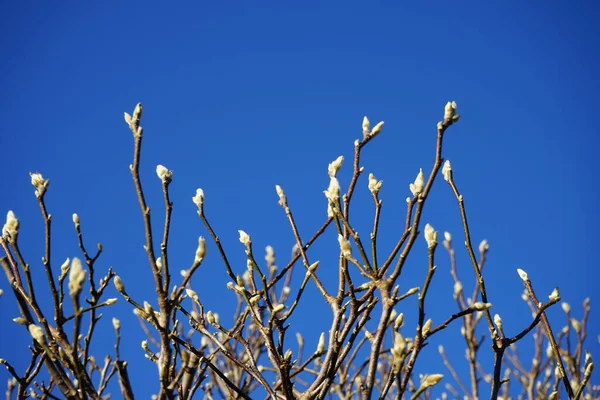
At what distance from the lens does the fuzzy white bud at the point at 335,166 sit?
8.26 ft

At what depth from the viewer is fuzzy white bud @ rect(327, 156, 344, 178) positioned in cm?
252

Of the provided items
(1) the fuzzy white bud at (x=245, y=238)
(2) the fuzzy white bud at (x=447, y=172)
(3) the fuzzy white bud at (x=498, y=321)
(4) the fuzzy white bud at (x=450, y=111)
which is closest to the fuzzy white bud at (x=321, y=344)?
(1) the fuzzy white bud at (x=245, y=238)

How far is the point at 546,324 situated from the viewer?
7.10 feet

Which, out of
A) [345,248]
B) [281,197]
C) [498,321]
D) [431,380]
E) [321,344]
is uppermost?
[281,197]

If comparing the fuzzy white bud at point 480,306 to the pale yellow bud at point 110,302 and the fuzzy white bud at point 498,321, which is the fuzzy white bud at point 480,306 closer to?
the fuzzy white bud at point 498,321

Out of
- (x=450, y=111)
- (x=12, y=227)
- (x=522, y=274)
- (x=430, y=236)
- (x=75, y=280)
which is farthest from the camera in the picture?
(x=522, y=274)

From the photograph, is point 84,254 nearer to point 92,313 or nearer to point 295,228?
point 92,313

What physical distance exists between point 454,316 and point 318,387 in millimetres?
586

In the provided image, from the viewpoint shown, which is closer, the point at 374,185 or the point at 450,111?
the point at 450,111

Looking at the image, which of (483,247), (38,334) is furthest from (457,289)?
(38,334)

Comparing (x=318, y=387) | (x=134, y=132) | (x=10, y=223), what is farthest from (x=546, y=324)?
(x=10, y=223)

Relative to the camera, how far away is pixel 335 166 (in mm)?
2537

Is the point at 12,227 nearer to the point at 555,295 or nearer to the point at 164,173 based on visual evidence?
the point at 164,173

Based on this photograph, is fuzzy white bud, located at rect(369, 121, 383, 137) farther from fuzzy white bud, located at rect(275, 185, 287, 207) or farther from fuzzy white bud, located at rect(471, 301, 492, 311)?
fuzzy white bud, located at rect(471, 301, 492, 311)
